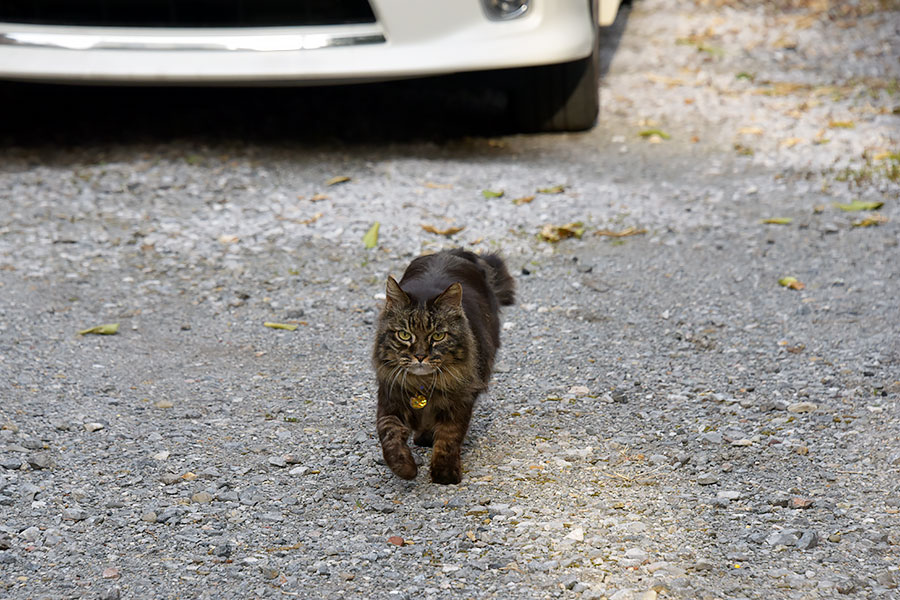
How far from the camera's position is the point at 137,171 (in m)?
5.85

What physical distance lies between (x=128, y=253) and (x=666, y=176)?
2864 millimetres

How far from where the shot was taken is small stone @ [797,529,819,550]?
2854 millimetres

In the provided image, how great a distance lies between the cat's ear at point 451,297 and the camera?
10.3 ft

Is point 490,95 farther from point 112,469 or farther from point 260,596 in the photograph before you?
point 260,596

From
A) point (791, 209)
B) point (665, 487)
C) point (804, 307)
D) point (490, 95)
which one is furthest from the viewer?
point (490, 95)

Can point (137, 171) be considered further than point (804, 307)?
Yes

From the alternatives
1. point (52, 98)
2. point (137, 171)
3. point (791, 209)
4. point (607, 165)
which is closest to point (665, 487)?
point (791, 209)

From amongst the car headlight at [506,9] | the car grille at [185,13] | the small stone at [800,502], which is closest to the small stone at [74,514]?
the small stone at [800,502]

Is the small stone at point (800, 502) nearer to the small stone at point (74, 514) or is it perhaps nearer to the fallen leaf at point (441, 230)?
the small stone at point (74, 514)

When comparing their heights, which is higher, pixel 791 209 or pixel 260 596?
pixel 260 596

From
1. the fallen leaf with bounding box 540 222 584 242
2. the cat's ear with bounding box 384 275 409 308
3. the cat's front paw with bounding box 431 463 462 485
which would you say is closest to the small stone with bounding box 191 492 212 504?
the cat's front paw with bounding box 431 463 462 485

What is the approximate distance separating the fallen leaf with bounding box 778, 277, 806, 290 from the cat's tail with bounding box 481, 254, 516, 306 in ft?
4.51

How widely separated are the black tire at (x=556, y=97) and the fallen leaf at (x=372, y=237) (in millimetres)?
1564

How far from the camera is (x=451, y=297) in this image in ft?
10.4
